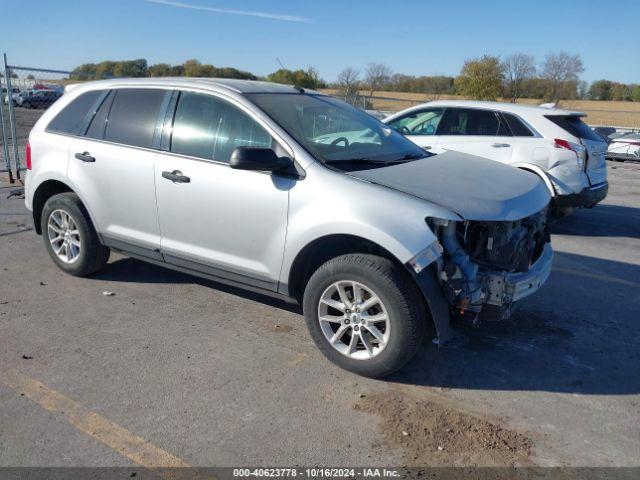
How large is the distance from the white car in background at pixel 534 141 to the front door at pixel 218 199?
3.72 metres

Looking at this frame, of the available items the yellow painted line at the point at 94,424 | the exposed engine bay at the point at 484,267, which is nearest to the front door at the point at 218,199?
the exposed engine bay at the point at 484,267

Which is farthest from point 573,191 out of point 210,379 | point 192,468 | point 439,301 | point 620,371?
point 192,468

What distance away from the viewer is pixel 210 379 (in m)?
3.59

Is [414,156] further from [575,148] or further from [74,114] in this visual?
[575,148]

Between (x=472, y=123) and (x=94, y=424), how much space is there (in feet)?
23.0

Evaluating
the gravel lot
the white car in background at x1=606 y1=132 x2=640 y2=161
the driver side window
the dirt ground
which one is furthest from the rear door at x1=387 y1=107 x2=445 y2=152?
the white car in background at x1=606 y1=132 x2=640 y2=161

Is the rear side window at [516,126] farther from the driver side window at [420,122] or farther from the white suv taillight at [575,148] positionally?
the driver side window at [420,122]

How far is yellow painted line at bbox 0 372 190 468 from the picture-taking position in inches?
112

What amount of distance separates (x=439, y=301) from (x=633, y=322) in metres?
2.36

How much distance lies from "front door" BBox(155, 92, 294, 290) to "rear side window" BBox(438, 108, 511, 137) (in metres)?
5.15

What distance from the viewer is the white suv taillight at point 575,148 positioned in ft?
24.6

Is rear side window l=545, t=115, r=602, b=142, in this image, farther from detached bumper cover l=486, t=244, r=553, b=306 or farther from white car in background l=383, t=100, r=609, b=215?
detached bumper cover l=486, t=244, r=553, b=306

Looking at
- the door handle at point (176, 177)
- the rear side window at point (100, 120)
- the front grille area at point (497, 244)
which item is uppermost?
the rear side window at point (100, 120)

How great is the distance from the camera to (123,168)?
462 centimetres
